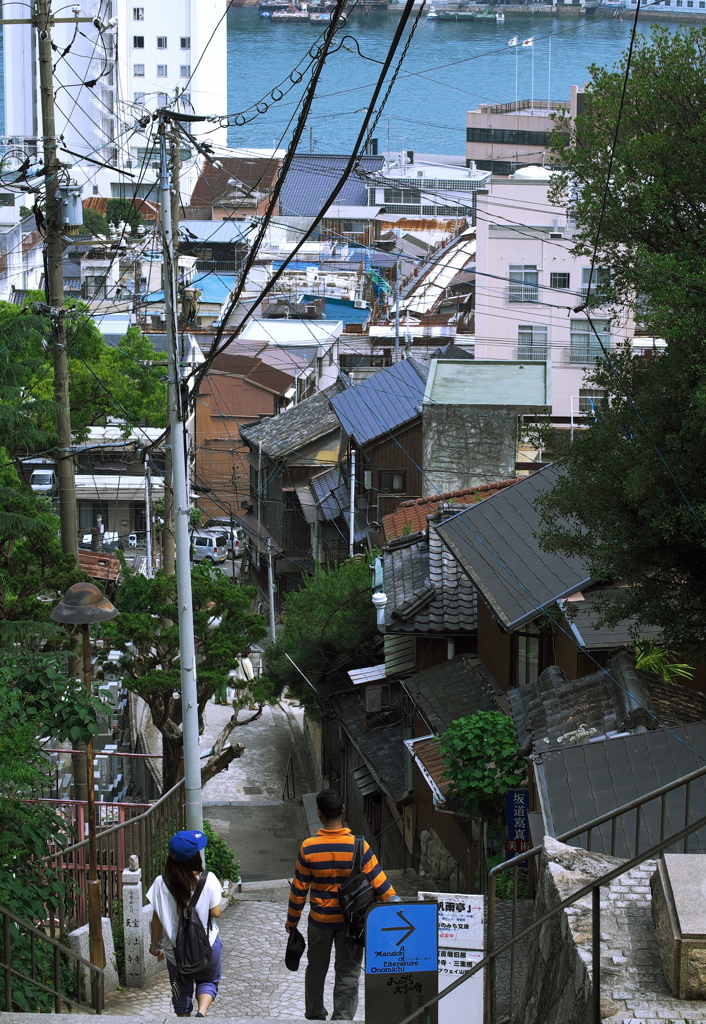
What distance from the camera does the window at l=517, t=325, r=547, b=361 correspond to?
4234 cm

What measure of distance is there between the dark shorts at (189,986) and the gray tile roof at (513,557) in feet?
23.4

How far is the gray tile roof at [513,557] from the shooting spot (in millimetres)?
13352

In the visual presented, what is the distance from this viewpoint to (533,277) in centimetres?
4247

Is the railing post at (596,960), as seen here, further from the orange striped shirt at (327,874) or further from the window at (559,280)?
the window at (559,280)

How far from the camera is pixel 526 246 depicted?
41750 millimetres

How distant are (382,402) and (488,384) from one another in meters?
4.18

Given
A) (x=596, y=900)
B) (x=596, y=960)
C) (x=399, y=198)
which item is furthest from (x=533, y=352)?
(x=399, y=198)

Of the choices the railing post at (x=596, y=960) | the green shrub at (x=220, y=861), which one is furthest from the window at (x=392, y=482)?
the railing post at (x=596, y=960)

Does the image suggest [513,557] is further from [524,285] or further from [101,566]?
[524,285]

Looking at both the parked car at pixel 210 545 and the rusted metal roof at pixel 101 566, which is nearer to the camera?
the rusted metal roof at pixel 101 566

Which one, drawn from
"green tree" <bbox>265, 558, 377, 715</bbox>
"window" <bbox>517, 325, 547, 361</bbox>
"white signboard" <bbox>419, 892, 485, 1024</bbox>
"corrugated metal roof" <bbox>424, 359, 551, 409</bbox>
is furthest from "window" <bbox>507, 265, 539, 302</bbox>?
"white signboard" <bbox>419, 892, 485, 1024</bbox>

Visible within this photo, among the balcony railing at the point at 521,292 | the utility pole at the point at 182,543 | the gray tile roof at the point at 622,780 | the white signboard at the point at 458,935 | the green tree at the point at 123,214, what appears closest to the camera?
the white signboard at the point at 458,935

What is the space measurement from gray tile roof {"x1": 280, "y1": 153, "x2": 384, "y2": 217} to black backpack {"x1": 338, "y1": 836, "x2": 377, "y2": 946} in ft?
263

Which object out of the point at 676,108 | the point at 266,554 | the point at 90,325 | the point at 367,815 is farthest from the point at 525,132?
the point at 676,108
